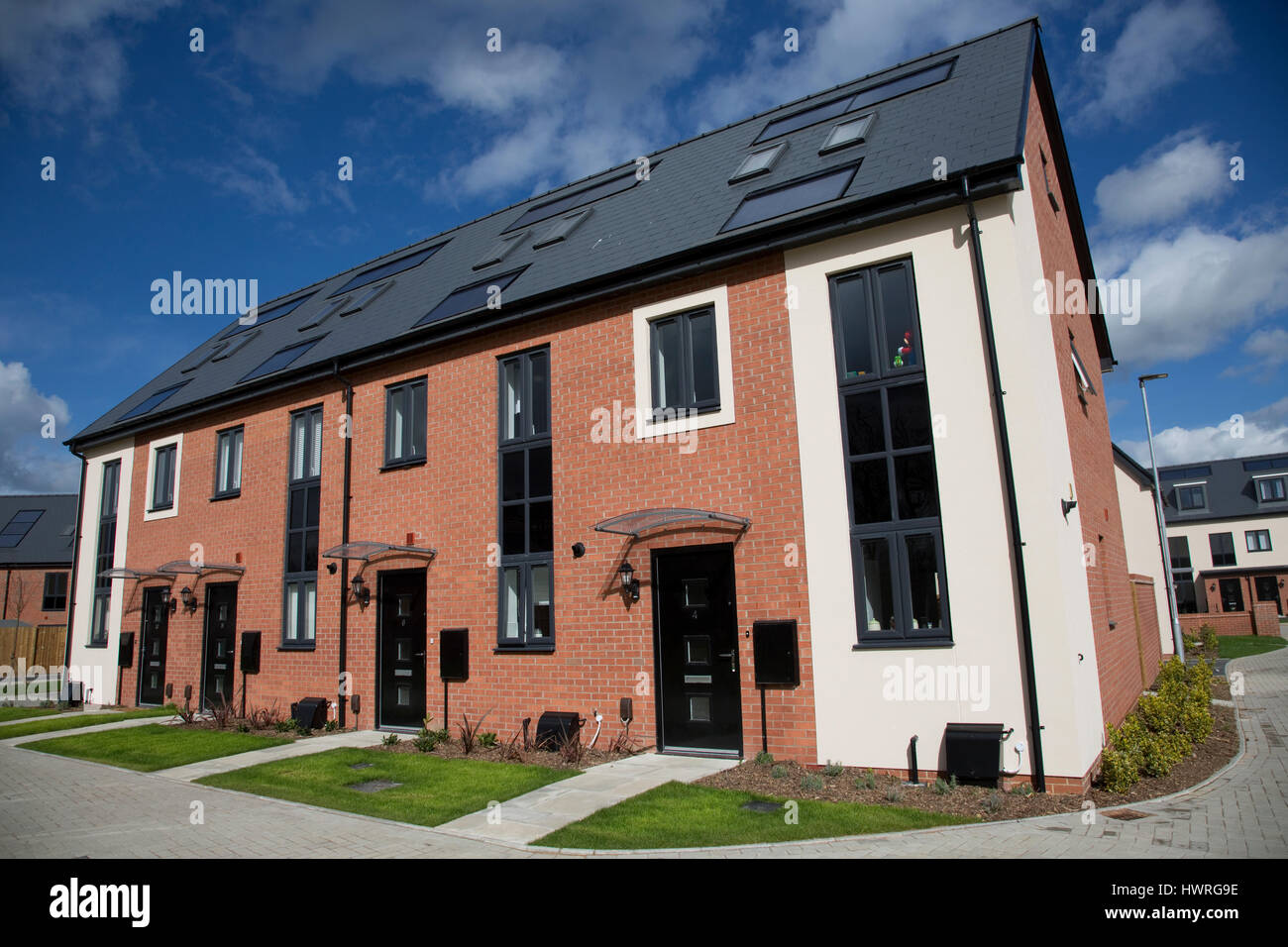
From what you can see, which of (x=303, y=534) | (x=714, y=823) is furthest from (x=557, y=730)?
(x=303, y=534)

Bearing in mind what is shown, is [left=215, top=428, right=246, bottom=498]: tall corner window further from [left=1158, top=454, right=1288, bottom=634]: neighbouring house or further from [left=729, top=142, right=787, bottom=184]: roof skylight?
[left=1158, top=454, right=1288, bottom=634]: neighbouring house

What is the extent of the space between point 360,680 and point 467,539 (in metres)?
3.43

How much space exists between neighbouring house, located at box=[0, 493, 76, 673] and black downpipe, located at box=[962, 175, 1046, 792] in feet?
140

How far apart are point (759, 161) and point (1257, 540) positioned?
4752 cm

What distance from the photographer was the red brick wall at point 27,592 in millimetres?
38500

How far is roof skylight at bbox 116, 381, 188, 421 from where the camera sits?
19.3m

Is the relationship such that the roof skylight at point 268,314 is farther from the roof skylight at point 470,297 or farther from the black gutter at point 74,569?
the roof skylight at point 470,297

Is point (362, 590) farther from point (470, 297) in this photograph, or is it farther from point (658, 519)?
point (658, 519)

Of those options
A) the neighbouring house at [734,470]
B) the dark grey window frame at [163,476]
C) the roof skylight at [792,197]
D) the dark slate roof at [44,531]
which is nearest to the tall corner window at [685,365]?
the neighbouring house at [734,470]

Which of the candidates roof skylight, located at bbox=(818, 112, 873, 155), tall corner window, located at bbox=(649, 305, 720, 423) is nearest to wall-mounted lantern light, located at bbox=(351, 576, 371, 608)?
tall corner window, located at bbox=(649, 305, 720, 423)

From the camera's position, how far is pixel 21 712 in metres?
17.5

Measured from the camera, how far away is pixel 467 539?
1229cm
